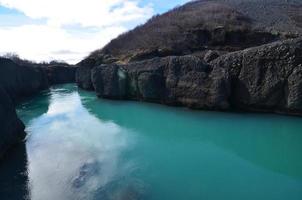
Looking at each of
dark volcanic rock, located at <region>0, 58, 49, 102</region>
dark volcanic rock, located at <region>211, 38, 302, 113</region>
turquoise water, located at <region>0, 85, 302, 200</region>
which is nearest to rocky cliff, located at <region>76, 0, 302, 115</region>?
dark volcanic rock, located at <region>211, 38, 302, 113</region>

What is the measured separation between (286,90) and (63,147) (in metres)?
10.1

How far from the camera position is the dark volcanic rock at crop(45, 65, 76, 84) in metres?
53.4

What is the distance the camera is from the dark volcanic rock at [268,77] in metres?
14.3

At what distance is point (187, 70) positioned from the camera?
60.3ft

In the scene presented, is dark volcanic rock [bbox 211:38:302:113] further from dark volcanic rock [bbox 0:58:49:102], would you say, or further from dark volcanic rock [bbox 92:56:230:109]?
dark volcanic rock [bbox 0:58:49:102]

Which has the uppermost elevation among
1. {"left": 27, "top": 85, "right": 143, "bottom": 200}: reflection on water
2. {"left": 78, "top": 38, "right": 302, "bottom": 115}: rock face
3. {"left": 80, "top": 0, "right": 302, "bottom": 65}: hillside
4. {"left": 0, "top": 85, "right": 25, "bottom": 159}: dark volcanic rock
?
{"left": 80, "top": 0, "right": 302, "bottom": 65}: hillside

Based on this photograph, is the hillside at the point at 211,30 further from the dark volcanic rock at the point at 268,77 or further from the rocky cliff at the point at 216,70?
the dark volcanic rock at the point at 268,77

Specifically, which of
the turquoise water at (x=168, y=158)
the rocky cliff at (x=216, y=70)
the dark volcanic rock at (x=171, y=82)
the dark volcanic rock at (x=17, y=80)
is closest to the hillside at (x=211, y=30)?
the rocky cliff at (x=216, y=70)

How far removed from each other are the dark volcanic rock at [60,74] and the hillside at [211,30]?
35.0 ft

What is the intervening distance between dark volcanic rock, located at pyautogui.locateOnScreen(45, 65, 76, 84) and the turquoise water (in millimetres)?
37477

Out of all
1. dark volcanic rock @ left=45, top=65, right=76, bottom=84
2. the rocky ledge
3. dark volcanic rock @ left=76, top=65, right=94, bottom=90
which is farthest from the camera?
dark volcanic rock @ left=45, top=65, right=76, bottom=84

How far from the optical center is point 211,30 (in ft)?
119

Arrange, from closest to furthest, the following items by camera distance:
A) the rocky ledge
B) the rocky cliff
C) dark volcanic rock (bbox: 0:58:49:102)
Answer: the rocky ledge < the rocky cliff < dark volcanic rock (bbox: 0:58:49:102)

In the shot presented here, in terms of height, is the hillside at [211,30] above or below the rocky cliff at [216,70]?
above
